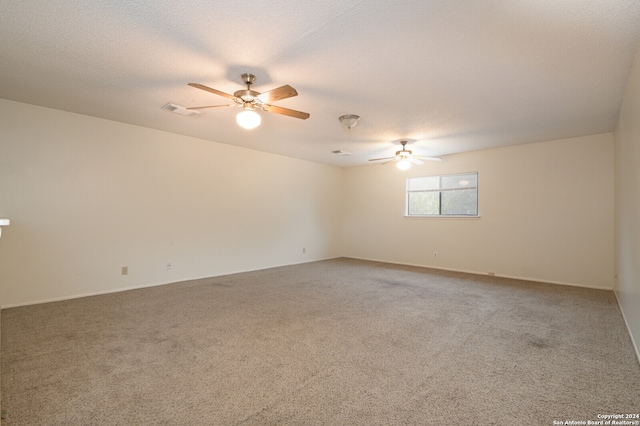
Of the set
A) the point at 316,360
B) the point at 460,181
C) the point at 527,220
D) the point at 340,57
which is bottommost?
the point at 316,360

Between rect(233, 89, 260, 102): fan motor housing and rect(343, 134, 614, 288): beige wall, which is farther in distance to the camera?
rect(343, 134, 614, 288): beige wall

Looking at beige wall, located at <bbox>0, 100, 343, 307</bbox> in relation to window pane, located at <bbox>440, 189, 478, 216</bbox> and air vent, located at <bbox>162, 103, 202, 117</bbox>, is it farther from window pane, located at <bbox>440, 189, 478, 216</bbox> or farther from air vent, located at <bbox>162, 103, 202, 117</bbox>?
window pane, located at <bbox>440, 189, 478, 216</bbox>

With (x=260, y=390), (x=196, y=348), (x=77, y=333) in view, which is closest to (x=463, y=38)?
(x=260, y=390)

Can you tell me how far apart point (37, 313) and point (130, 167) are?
2156mm

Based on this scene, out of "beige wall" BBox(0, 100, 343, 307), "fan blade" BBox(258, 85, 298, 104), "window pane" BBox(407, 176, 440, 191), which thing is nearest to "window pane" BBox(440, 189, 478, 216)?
"window pane" BBox(407, 176, 440, 191)

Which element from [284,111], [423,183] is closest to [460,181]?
[423,183]

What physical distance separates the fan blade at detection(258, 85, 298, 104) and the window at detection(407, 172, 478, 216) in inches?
185

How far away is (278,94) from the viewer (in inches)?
107

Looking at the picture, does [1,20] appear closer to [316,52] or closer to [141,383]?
[316,52]

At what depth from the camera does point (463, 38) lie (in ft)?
7.47

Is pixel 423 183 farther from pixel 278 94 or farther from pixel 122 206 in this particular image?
pixel 122 206

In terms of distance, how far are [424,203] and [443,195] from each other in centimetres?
44

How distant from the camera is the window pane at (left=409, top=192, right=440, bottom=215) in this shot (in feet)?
21.9

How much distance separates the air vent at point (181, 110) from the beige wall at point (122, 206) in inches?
46.3
